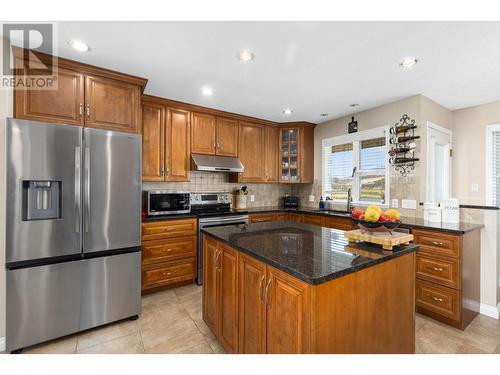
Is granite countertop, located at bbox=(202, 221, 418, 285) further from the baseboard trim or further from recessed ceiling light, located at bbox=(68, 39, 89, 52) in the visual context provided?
the baseboard trim

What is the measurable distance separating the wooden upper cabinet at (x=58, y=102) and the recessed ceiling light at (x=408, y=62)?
298cm

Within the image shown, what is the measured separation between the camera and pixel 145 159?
10.5 ft

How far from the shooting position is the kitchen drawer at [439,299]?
7.60 ft

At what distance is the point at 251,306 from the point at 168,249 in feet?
6.17

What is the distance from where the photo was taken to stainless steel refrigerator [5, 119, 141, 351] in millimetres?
1886

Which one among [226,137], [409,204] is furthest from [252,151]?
[409,204]

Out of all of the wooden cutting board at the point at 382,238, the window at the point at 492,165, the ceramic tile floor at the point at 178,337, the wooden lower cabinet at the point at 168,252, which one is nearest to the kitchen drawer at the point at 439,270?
the ceramic tile floor at the point at 178,337

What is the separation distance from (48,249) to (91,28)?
5.75 feet

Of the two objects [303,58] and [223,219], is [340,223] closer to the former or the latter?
[223,219]

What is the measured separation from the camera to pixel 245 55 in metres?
2.12

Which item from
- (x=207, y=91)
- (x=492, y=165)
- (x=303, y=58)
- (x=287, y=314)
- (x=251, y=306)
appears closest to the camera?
(x=287, y=314)

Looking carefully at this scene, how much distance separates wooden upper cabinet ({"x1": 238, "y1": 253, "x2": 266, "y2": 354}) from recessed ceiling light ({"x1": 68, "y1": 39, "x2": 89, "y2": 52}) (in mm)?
2081
